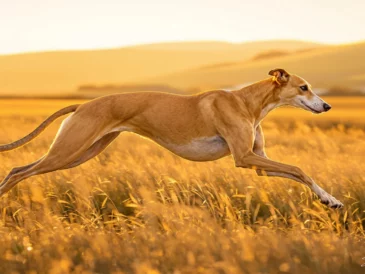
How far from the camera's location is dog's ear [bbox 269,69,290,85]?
25.3 feet

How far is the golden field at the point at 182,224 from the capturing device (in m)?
5.55

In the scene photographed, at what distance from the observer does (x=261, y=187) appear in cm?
811

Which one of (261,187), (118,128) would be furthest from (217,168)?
(118,128)

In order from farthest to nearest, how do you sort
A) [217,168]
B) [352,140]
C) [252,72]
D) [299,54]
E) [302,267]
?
[299,54]
[252,72]
[352,140]
[217,168]
[302,267]

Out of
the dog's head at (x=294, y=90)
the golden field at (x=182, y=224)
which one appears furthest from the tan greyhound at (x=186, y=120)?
the golden field at (x=182, y=224)

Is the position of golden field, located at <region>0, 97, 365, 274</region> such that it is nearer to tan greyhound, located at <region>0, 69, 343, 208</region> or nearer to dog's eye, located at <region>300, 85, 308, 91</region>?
tan greyhound, located at <region>0, 69, 343, 208</region>

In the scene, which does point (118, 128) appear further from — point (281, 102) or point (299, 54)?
point (299, 54)

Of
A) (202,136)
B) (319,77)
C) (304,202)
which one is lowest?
(319,77)

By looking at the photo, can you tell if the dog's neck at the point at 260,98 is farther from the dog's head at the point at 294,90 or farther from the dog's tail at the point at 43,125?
the dog's tail at the point at 43,125

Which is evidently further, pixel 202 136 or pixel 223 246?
pixel 202 136

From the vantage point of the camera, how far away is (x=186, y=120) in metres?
7.66

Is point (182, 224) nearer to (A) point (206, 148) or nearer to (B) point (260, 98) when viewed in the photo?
(A) point (206, 148)

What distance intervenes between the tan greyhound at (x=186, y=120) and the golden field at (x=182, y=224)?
0.42 m

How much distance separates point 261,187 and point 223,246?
243cm
